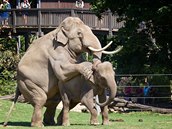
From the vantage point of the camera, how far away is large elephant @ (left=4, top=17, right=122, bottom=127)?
13289 mm

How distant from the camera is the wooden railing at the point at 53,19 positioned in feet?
113

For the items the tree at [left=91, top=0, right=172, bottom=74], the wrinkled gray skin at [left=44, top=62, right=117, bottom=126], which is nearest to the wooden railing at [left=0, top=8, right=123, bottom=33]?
the tree at [left=91, top=0, right=172, bottom=74]

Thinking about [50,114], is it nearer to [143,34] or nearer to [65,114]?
[65,114]

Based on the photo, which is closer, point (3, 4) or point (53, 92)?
point (53, 92)

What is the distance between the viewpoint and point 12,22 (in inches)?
1396

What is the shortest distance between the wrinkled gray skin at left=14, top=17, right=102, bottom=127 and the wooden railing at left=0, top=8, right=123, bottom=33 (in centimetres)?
2059

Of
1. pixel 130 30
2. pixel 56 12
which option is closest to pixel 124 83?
pixel 130 30

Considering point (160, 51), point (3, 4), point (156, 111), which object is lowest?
point (156, 111)

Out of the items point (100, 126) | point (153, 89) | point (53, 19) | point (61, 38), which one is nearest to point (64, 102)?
point (100, 126)

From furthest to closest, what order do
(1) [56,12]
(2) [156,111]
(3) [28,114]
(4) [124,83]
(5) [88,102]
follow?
(1) [56,12] → (4) [124,83] → (2) [156,111] → (3) [28,114] → (5) [88,102]

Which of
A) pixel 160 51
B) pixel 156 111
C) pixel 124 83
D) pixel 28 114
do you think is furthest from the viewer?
pixel 124 83

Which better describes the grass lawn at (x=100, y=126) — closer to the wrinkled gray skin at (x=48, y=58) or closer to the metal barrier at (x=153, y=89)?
the wrinkled gray skin at (x=48, y=58)

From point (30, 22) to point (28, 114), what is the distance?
640 inches

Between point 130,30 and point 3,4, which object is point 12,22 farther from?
point 130,30
